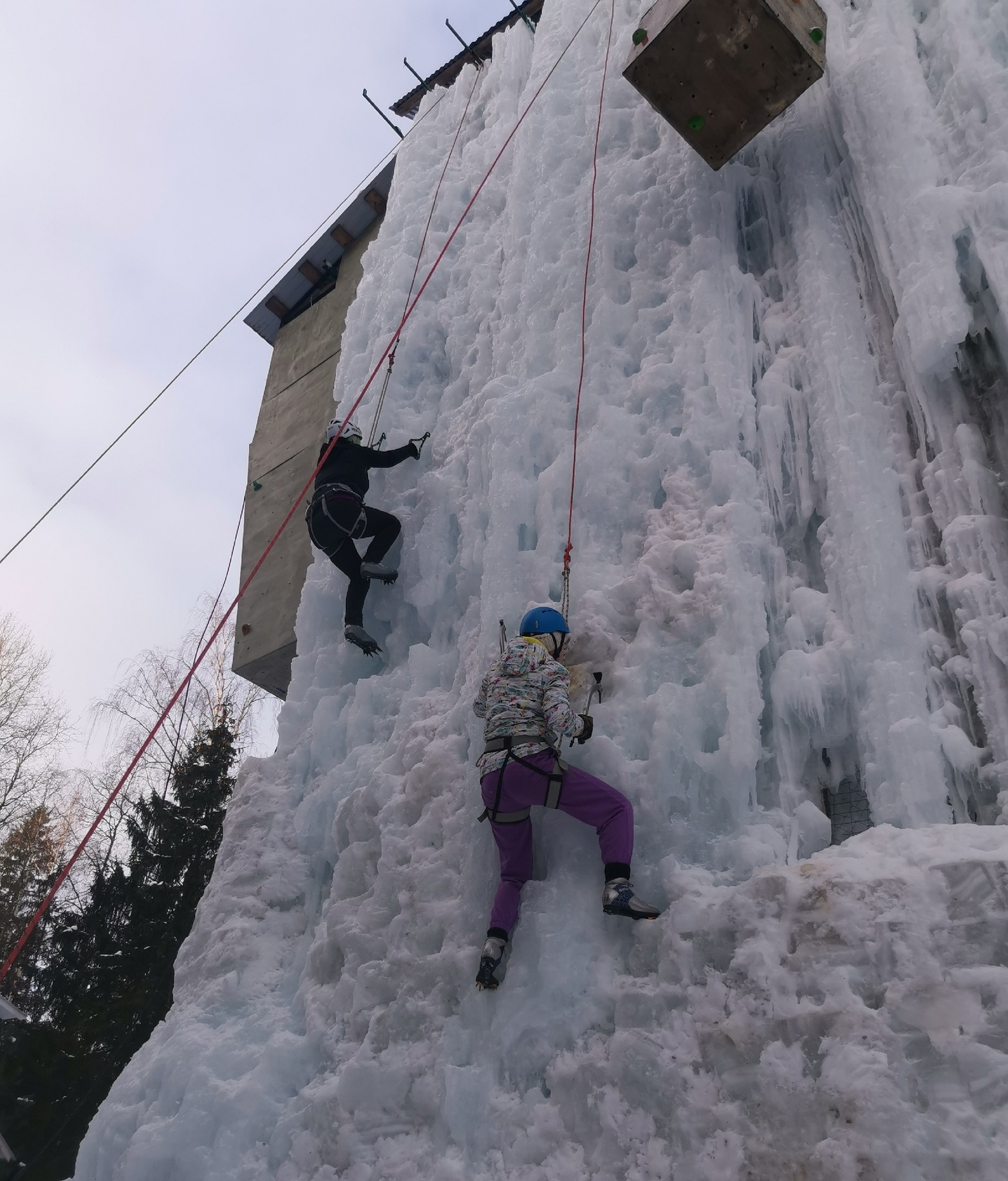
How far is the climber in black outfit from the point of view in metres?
4.78

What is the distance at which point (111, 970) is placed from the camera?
8.28 m

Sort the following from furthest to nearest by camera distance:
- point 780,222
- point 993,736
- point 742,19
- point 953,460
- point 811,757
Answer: point 780,222, point 742,19, point 953,460, point 811,757, point 993,736

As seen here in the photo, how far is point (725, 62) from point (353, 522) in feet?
9.88

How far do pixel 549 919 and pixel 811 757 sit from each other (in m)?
1.11

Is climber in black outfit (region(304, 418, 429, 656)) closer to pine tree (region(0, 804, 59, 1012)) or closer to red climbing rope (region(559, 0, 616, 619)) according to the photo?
red climbing rope (region(559, 0, 616, 619))

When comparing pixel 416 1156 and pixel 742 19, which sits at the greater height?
pixel 742 19

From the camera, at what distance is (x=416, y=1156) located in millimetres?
2855

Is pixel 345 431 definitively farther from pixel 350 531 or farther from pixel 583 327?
pixel 583 327

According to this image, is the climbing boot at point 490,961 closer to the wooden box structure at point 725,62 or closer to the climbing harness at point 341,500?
the climbing harness at point 341,500

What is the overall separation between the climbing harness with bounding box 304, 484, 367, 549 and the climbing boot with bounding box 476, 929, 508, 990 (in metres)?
2.51

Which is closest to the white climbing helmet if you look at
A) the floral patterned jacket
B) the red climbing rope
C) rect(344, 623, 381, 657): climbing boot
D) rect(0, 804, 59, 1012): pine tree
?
rect(344, 623, 381, 657): climbing boot

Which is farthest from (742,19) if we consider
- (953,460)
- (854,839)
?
(854,839)

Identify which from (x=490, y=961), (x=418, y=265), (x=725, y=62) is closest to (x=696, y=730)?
(x=490, y=961)

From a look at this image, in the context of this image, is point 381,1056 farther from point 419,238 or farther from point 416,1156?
point 419,238
